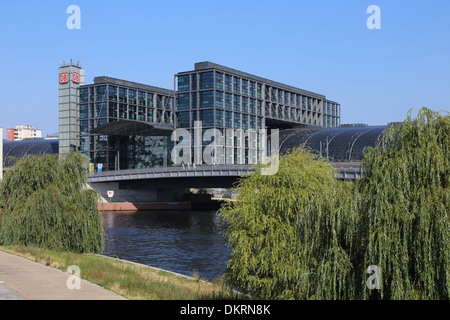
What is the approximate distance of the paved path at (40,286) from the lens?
55.7 ft

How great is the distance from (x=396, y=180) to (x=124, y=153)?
465ft

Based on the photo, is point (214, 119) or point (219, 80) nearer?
point (214, 119)

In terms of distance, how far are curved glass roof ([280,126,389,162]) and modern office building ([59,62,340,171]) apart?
10559 millimetres

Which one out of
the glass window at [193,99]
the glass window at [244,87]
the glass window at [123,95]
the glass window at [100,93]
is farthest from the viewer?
the glass window at [123,95]

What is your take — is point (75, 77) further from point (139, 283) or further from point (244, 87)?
point (139, 283)

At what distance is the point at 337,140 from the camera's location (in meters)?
138

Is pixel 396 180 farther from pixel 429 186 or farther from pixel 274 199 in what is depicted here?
pixel 274 199

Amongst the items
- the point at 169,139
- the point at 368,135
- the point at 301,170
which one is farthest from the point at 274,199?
the point at 169,139

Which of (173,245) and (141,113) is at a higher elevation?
(141,113)

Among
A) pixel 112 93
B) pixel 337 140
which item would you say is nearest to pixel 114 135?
pixel 112 93

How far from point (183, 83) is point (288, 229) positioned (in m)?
125

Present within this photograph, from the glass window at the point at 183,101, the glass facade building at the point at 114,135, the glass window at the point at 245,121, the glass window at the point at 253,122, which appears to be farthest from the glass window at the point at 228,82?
the glass facade building at the point at 114,135

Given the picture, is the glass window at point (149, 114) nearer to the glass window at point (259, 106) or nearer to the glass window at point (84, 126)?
A: the glass window at point (84, 126)

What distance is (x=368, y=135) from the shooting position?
134000mm
